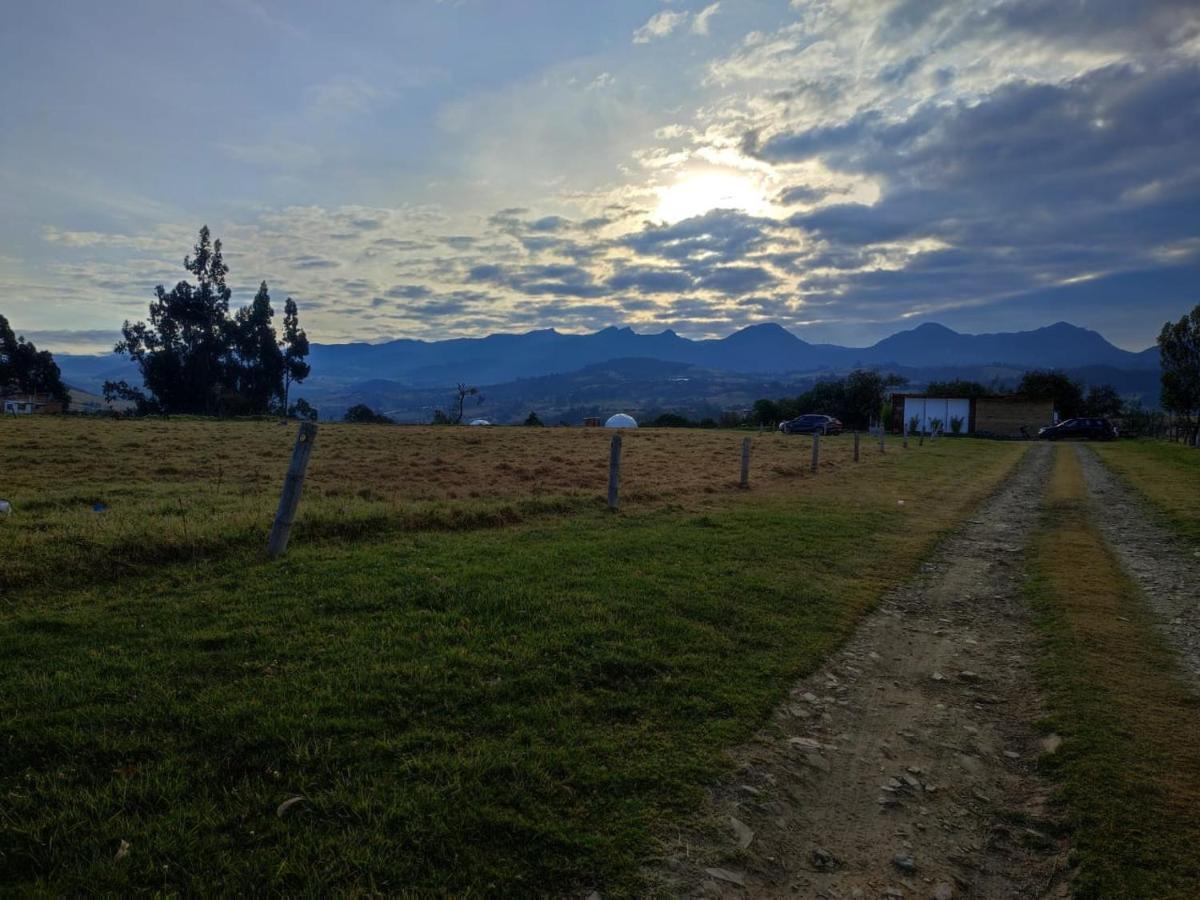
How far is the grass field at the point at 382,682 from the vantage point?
3244 mm

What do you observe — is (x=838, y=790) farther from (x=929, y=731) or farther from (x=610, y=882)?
(x=610, y=882)

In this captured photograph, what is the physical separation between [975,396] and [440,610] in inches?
2813

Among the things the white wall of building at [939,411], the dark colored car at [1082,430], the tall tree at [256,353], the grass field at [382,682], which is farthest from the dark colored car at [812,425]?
the tall tree at [256,353]

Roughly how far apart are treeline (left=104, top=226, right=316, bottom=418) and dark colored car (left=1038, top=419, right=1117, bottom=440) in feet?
240

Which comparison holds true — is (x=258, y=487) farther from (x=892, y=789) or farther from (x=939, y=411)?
(x=939, y=411)

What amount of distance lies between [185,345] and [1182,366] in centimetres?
9788

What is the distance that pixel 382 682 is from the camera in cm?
485

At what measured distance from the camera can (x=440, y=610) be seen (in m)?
6.66

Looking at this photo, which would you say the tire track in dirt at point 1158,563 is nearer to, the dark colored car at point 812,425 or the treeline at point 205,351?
the dark colored car at point 812,425

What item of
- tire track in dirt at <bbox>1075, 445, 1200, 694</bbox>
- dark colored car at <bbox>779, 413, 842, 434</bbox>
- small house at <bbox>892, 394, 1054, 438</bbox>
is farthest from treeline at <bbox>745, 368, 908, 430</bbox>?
tire track in dirt at <bbox>1075, 445, 1200, 694</bbox>

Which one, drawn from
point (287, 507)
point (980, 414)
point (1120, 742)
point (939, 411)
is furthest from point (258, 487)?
point (980, 414)

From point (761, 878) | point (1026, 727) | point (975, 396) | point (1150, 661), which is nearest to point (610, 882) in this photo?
point (761, 878)

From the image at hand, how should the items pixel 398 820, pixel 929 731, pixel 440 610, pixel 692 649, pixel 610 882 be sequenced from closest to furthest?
pixel 610 882, pixel 398 820, pixel 929 731, pixel 692 649, pixel 440 610

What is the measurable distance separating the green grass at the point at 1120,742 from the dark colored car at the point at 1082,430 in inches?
2230
